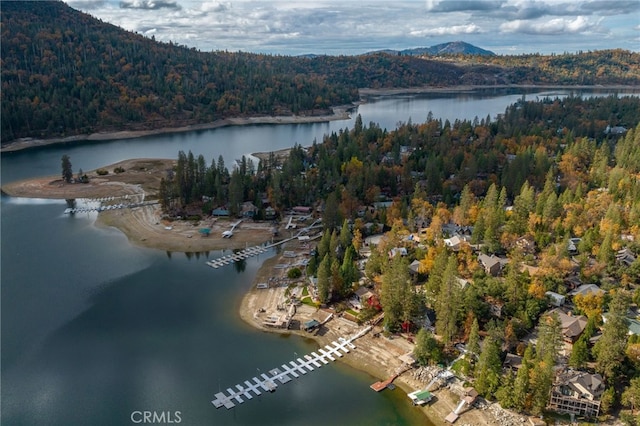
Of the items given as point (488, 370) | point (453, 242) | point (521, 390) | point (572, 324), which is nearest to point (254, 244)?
point (453, 242)

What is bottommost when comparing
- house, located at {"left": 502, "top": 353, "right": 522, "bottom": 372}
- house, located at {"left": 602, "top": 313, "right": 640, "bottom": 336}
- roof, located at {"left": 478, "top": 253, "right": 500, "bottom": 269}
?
house, located at {"left": 502, "top": 353, "right": 522, "bottom": 372}

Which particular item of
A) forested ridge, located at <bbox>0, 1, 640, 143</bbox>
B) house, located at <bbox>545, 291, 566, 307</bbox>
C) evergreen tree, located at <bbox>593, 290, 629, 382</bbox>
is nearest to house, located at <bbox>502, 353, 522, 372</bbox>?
evergreen tree, located at <bbox>593, 290, 629, 382</bbox>

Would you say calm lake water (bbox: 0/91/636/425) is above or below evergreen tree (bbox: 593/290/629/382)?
below

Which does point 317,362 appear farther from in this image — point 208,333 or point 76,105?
point 76,105

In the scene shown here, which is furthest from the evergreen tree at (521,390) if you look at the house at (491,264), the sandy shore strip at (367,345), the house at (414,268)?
the house at (414,268)

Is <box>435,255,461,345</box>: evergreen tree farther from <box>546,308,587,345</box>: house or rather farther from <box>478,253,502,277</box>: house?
<box>478,253,502,277</box>: house
